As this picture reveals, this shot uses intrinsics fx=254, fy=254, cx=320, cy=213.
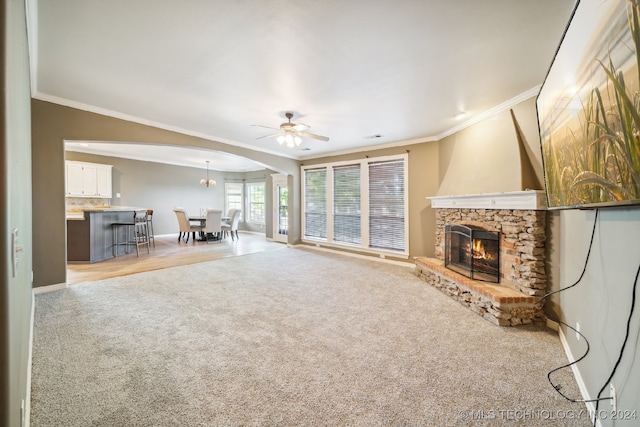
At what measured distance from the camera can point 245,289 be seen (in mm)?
3719

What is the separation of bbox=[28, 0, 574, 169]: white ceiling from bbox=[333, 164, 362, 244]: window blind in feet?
7.80

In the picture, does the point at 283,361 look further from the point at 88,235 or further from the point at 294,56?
the point at 88,235

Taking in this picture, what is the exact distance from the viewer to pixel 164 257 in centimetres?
575

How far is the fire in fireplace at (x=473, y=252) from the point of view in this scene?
3.31 m

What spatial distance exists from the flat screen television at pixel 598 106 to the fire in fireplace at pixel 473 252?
1.78 metres

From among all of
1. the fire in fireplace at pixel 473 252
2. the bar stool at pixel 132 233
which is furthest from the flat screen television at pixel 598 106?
the bar stool at pixel 132 233

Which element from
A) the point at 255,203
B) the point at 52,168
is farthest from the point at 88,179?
the point at 255,203

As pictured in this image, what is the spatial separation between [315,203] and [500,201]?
4.59 metres

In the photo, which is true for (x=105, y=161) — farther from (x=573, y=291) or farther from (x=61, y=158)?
(x=573, y=291)

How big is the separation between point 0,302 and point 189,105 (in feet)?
11.1

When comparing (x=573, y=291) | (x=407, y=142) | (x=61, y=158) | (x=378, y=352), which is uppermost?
(x=407, y=142)

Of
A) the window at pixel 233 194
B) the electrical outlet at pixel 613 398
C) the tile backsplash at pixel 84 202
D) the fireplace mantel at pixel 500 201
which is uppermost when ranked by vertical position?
the window at pixel 233 194

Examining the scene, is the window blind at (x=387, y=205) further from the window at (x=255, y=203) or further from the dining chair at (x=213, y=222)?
the window at (x=255, y=203)

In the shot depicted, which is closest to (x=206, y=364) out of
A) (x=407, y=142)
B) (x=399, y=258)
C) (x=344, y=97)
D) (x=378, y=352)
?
(x=378, y=352)
